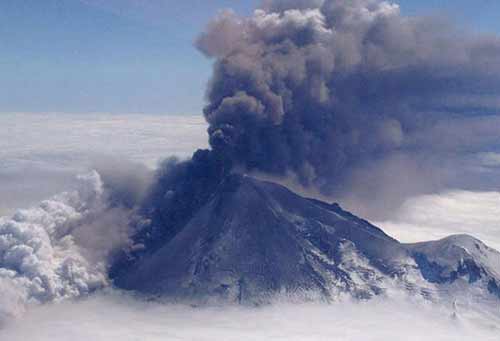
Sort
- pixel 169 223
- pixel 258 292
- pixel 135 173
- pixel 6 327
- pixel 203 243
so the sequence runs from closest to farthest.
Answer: pixel 6 327 → pixel 258 292 → pixel 203 243 → pixel 169 223 → pixel 135 173

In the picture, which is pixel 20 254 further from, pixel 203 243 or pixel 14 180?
pixel 14 180

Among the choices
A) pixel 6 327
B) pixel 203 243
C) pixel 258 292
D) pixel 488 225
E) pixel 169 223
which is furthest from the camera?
pixel 488 225

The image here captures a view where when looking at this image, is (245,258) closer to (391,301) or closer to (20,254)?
(391,301)

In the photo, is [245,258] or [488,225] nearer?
[245,258]

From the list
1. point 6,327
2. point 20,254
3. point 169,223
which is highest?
point 169,223

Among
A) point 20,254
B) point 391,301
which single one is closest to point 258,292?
point 391,301

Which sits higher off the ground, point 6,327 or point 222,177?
point 222,177
